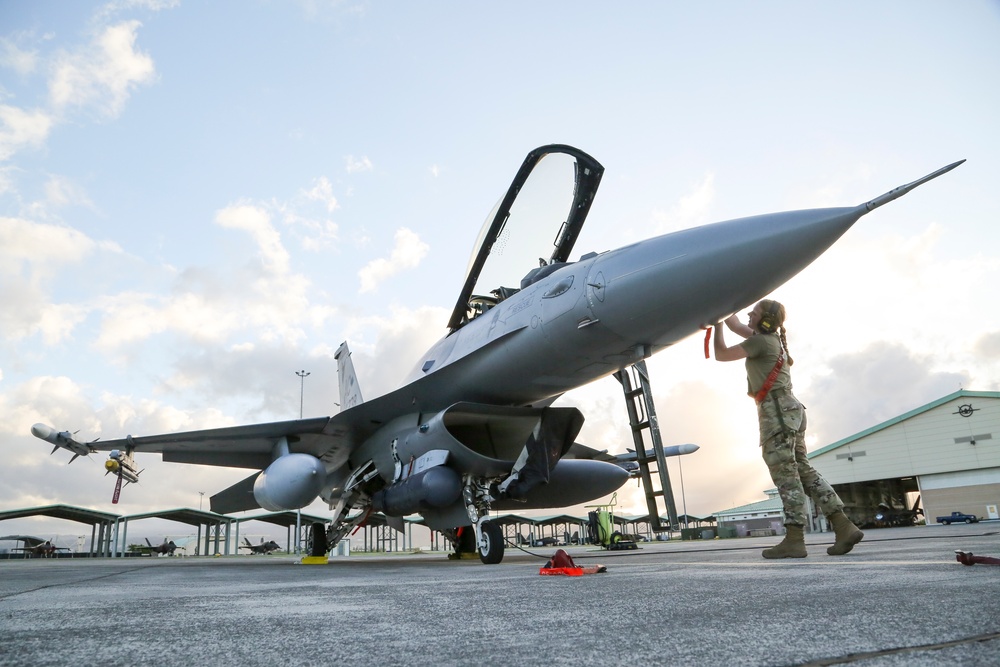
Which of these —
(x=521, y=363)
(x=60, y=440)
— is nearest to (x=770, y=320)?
(x=521, y=363)

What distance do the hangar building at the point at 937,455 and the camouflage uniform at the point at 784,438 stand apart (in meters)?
31.3

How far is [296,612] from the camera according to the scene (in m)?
2.18

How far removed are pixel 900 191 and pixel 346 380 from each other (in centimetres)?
1105

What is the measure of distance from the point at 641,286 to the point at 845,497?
35.4 meters

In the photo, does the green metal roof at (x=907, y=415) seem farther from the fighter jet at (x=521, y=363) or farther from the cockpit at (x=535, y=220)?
the cockpit at (x=535, y=220)

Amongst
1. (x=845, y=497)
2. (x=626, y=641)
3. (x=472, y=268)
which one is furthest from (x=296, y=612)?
(x=845, y=497)

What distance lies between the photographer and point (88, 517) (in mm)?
35000

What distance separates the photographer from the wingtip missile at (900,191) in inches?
156

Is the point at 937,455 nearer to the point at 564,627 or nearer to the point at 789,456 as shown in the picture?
the point at 789,456

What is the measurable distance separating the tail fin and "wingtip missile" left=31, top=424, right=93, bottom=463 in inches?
179

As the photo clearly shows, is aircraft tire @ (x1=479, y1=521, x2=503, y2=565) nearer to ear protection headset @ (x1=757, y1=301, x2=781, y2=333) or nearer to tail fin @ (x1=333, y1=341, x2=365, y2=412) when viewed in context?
ear protection headset @ (x1=757, y1=301, x2=781, y2=333)

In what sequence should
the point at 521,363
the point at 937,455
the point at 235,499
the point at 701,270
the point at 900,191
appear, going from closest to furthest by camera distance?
the point at 900,191, the point at 701,270, the point at 521,363, the point at 235,499, the point at 937,455

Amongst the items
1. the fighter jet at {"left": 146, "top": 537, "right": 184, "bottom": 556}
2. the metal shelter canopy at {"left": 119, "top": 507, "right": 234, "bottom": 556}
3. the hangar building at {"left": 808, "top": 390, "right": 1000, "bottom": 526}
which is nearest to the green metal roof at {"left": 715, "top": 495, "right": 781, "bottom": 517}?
the hangar building at {"left": 808, "top": 390, "right": 1000, "bottom": 526}

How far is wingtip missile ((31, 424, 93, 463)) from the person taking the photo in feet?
31.2
